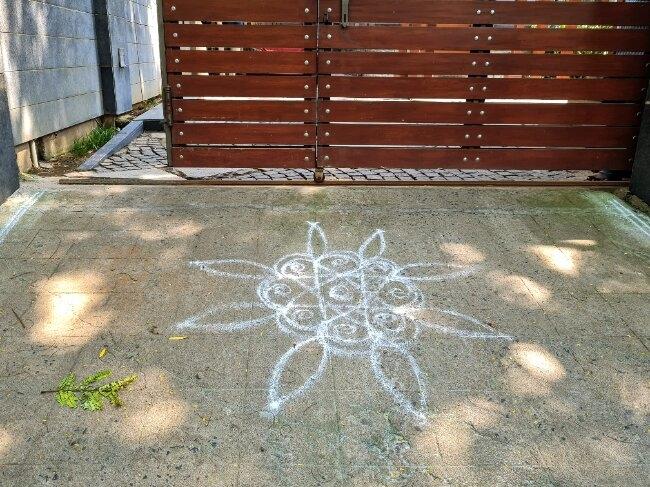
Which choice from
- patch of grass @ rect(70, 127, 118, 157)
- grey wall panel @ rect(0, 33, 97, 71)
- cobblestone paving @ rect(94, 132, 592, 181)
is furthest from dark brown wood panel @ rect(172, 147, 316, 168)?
patch of grass @ rect(70, 127, 118, 157)

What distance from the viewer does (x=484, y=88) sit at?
5758mm

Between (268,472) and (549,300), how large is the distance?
7.95 feet

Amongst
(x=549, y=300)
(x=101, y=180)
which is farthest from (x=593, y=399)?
(x=101, y=180)

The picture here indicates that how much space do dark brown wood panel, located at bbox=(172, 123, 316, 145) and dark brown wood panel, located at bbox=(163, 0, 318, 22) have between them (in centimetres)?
103

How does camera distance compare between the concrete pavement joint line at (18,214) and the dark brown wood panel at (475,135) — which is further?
the dark brown wood panel at (475,135)

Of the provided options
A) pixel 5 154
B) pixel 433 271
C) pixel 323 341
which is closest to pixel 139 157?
pixel 5 154

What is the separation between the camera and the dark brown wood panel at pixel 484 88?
223 inches

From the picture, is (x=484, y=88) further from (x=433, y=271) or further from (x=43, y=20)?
(x=43, y=20)

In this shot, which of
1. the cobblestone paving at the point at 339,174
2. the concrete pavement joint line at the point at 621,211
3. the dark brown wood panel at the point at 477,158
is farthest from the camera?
the cobblestone paving at the point at 339,174

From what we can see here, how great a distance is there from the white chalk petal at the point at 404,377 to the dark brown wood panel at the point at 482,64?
3366mm

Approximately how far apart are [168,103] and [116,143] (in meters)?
2.87

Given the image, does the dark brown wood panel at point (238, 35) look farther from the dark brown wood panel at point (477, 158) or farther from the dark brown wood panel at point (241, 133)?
the dark brown wood panel at point (477, 158)

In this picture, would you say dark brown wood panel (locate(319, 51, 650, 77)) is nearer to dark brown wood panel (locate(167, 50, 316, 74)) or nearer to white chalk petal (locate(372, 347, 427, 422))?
dark brown wood panel (locate(167, 50, 316, 74))

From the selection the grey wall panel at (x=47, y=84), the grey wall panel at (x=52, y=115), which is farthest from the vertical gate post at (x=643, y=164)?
the grey wall panel at (x=47, y=84)
